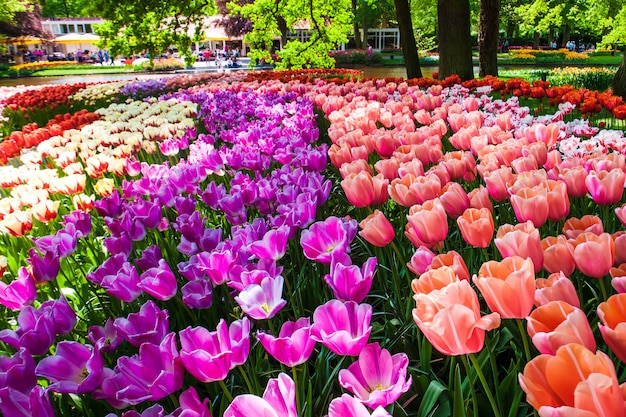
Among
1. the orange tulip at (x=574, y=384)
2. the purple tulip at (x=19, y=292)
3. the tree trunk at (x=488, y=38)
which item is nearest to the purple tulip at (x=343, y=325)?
the orange tulip at (x=574, y=384)

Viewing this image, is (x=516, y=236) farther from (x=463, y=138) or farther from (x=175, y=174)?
(x=175, y=174)

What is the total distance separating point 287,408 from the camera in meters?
0.90

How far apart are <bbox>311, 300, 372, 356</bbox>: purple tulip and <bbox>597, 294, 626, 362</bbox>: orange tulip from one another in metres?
0.41

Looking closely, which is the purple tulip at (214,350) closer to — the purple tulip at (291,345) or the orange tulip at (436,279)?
the purple tulip at (291,345)

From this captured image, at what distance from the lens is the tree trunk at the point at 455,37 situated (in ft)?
30.6

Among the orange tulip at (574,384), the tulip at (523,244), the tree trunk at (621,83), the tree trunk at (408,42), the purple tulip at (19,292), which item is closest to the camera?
the orange tulip at (574,384)

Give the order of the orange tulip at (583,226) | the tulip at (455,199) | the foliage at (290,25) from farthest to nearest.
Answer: the foliage at (290,25) < the tulip at (455,199) < the orange tulip at (583,226)

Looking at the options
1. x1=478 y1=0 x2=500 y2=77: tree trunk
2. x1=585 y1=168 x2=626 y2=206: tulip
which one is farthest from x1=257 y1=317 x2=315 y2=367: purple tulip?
x1=478 y1=0 x2=500 y2=77: tree trunk

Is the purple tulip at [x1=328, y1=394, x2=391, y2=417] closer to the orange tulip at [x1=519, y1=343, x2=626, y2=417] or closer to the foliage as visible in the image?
the orange tulip at [x1=519, y1=343, x2=626, y2=417]

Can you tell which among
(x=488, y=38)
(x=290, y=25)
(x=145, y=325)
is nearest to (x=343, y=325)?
(x=145, y=325)

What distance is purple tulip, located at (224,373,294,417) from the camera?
2.90 feet

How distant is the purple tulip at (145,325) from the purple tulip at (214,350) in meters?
0.18

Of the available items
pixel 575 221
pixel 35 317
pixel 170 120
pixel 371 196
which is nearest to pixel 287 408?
pixel 35 317

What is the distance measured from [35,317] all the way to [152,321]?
0.31 meters
